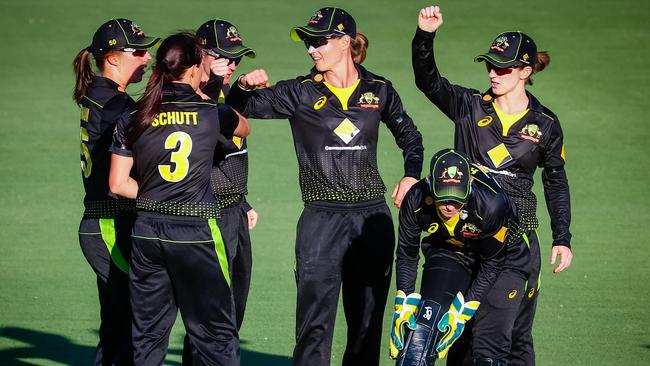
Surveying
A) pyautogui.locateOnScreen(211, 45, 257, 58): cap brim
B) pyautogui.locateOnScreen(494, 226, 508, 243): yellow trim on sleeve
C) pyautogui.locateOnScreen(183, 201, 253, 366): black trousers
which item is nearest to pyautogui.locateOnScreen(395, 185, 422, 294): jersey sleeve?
pyautogui.locateOnScreen(494, 226, 508, 243): yellow trim on sleeve

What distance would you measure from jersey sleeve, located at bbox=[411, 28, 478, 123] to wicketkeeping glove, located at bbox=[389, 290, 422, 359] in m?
1.43

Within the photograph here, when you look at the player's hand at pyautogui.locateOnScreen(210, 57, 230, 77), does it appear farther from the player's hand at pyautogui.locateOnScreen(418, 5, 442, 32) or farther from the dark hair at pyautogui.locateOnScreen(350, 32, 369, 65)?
the player's hand at pyautogui.locateOnScreen(418, 5, 442, 32)

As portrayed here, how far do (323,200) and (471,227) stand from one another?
3.71 feet

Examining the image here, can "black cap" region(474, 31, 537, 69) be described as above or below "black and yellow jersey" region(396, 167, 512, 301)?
above

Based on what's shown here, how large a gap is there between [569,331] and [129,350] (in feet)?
12.9

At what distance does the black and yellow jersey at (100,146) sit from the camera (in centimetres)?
704

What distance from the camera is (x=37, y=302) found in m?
9.77

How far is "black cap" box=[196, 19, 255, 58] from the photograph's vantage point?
23.3ft

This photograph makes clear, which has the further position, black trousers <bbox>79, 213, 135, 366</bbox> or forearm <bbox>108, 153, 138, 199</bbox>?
black trousers <bbox>79, 213, 135, 366</bbox>

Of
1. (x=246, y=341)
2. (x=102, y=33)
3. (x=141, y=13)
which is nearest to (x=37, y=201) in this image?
(x=246, y=341)

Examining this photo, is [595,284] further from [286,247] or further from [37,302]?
[37,302]

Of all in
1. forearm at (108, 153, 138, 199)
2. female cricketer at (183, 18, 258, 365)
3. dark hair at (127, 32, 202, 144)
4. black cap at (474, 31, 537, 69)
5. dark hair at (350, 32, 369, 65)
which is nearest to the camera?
dark hair at (127, 32, 202, 144)

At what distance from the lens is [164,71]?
6.33m

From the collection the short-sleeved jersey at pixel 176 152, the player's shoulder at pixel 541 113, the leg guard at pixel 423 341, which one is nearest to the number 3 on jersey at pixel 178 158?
the short-sleeved jersey at pixel 176 152
